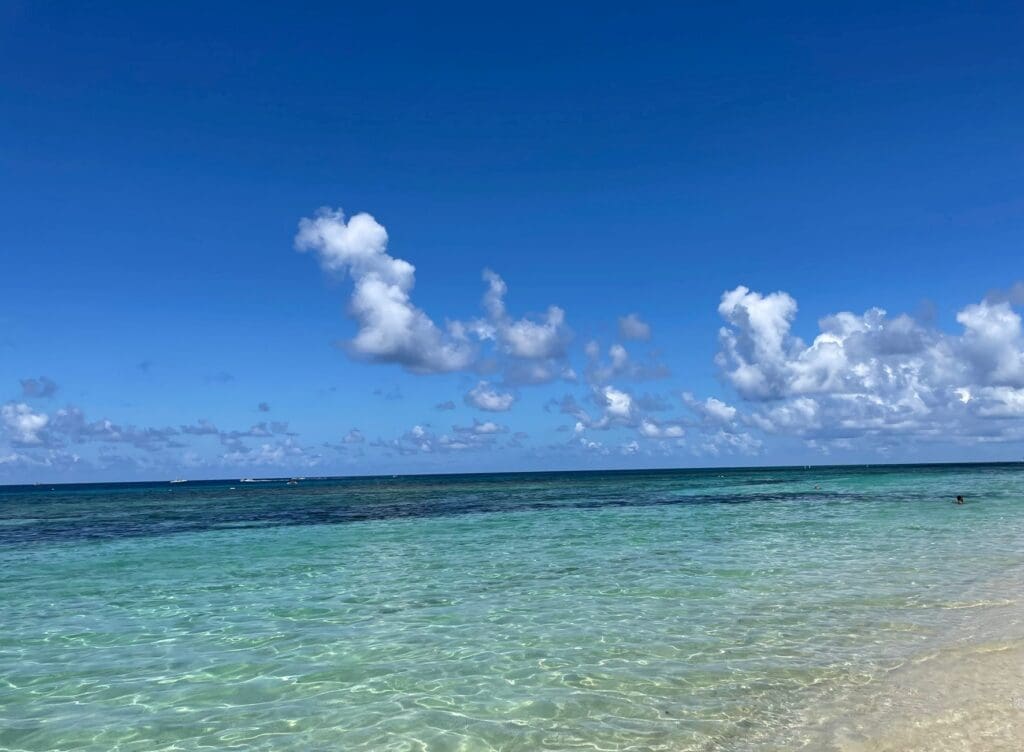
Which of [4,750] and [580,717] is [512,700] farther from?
[4,750]

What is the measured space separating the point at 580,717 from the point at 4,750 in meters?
7.02

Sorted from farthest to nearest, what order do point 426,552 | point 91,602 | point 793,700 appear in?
1. point 426,552
2. point 91,602
3. point 793,700

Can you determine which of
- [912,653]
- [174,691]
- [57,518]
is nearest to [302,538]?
[174,691]

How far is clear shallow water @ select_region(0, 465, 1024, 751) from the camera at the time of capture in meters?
8.69

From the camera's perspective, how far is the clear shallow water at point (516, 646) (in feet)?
28.5

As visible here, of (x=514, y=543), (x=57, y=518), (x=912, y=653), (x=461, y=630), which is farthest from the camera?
(x=57, y=518)

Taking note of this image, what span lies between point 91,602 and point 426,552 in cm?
1088

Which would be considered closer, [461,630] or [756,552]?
[461,630]

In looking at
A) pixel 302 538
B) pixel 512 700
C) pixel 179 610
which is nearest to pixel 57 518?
pixel 302 538

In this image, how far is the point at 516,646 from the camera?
1205cm

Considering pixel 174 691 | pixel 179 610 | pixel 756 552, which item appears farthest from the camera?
pixel 756 552

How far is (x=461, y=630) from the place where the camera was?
1324 cm

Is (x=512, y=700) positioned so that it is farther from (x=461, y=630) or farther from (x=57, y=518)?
(x=57, y=518)

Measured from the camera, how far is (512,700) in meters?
9.59
